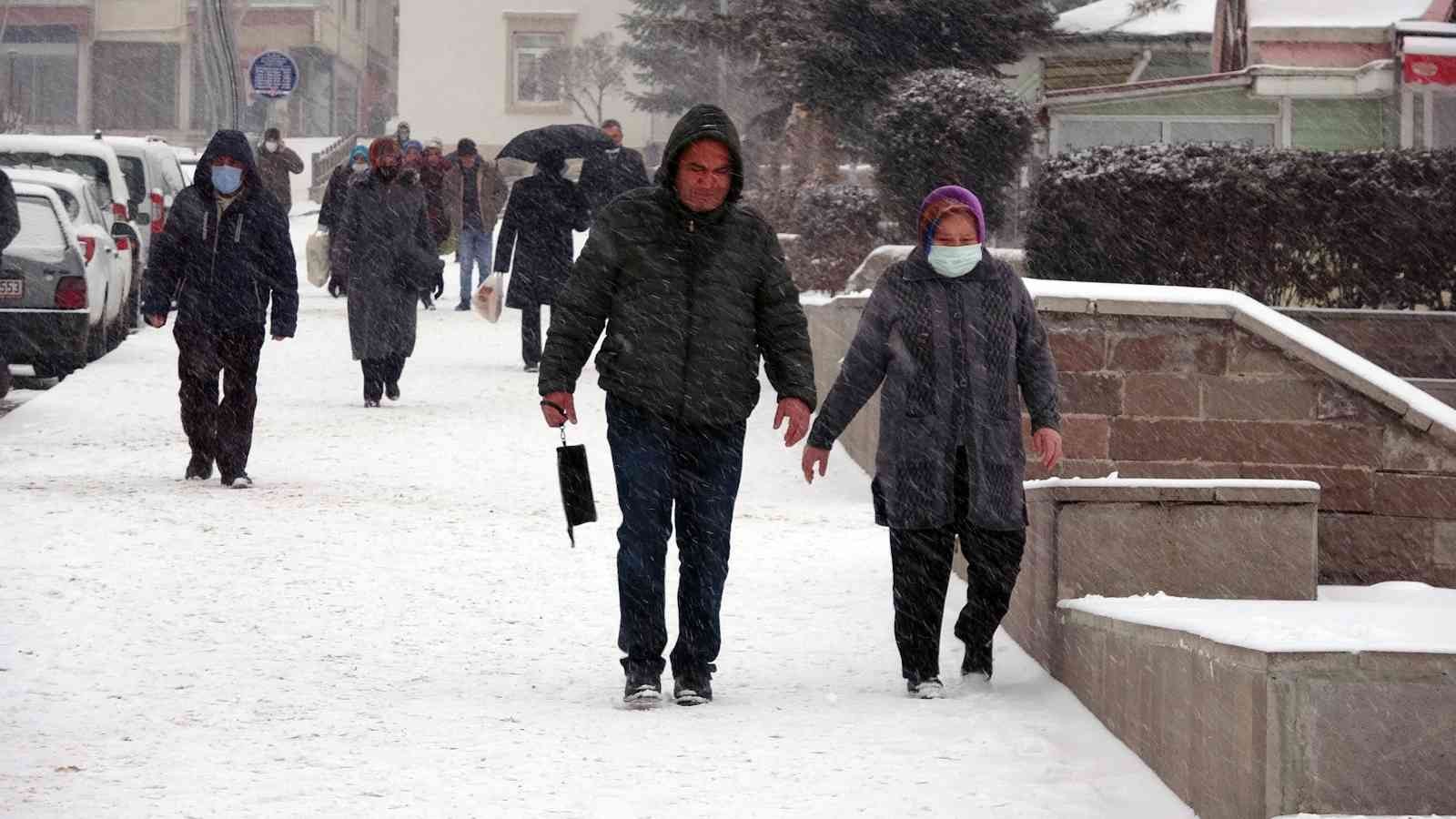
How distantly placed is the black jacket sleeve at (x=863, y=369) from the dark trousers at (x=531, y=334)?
10999 mm

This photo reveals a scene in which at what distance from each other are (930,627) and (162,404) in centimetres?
982

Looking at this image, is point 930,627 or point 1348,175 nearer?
point 930,627

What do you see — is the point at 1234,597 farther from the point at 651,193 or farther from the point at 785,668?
the point at 651,193

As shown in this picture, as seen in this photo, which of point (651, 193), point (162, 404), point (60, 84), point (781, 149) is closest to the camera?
point (651, 193)

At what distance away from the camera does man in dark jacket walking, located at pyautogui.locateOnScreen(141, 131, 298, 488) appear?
11805 millimetres

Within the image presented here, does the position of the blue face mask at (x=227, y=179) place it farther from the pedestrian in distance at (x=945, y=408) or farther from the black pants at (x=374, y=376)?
the pedestrian in distance at (x=945, y=408)

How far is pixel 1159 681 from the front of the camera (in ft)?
19.8

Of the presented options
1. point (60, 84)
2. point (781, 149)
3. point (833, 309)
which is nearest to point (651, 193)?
point (833, 309)

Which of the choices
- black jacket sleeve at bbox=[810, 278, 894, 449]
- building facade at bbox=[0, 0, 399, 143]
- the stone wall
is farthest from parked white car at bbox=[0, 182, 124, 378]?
building facade at bbox=[0, 0, 399, 143]

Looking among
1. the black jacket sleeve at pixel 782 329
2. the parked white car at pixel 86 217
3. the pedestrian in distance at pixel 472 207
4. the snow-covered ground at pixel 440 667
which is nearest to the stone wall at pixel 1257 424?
the snow-covered ground at pixel 440 667

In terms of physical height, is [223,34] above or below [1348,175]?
above

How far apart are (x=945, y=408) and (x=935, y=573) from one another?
533 millimetres

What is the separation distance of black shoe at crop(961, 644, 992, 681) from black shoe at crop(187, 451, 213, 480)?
18.9 feet

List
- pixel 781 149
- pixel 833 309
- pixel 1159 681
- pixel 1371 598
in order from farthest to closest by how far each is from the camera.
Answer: pixel 781 149 < pixel 833 309 < pixel 1371 598 < pixel 1159 681
